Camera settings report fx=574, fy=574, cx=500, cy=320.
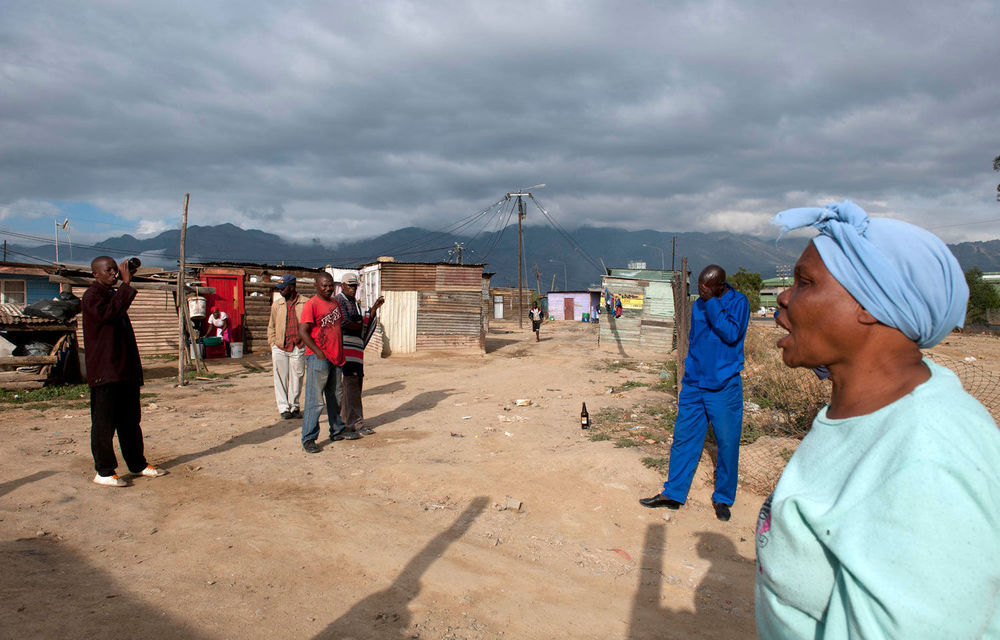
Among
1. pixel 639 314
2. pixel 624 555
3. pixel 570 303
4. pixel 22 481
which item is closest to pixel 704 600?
pixel 624 555

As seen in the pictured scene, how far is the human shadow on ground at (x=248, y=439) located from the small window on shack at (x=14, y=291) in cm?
1700

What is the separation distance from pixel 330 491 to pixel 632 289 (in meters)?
17.0

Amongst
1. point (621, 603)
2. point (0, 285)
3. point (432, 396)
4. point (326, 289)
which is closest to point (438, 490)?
point (621, 603)

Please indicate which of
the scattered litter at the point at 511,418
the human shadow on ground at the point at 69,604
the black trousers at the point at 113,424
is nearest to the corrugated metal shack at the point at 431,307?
the scattered litter at the point at 511,418

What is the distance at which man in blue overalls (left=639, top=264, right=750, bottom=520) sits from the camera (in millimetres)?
4527

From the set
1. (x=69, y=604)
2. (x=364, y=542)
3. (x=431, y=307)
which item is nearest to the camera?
(x=69, y=604)

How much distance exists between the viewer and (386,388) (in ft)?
36.7

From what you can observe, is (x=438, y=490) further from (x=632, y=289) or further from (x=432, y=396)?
(x=632, y=289)

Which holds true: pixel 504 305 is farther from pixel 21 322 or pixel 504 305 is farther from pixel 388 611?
pixel 388 611

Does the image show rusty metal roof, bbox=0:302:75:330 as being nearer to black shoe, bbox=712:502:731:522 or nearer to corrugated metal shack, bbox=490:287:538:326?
black shoe, bbox=712:502:731:522

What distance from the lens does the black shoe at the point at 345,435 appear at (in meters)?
6.86

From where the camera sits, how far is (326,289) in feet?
21.6

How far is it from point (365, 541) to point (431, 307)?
1454cm

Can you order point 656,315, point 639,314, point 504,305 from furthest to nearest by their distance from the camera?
point 504,305
point 639,314
point 656,315
